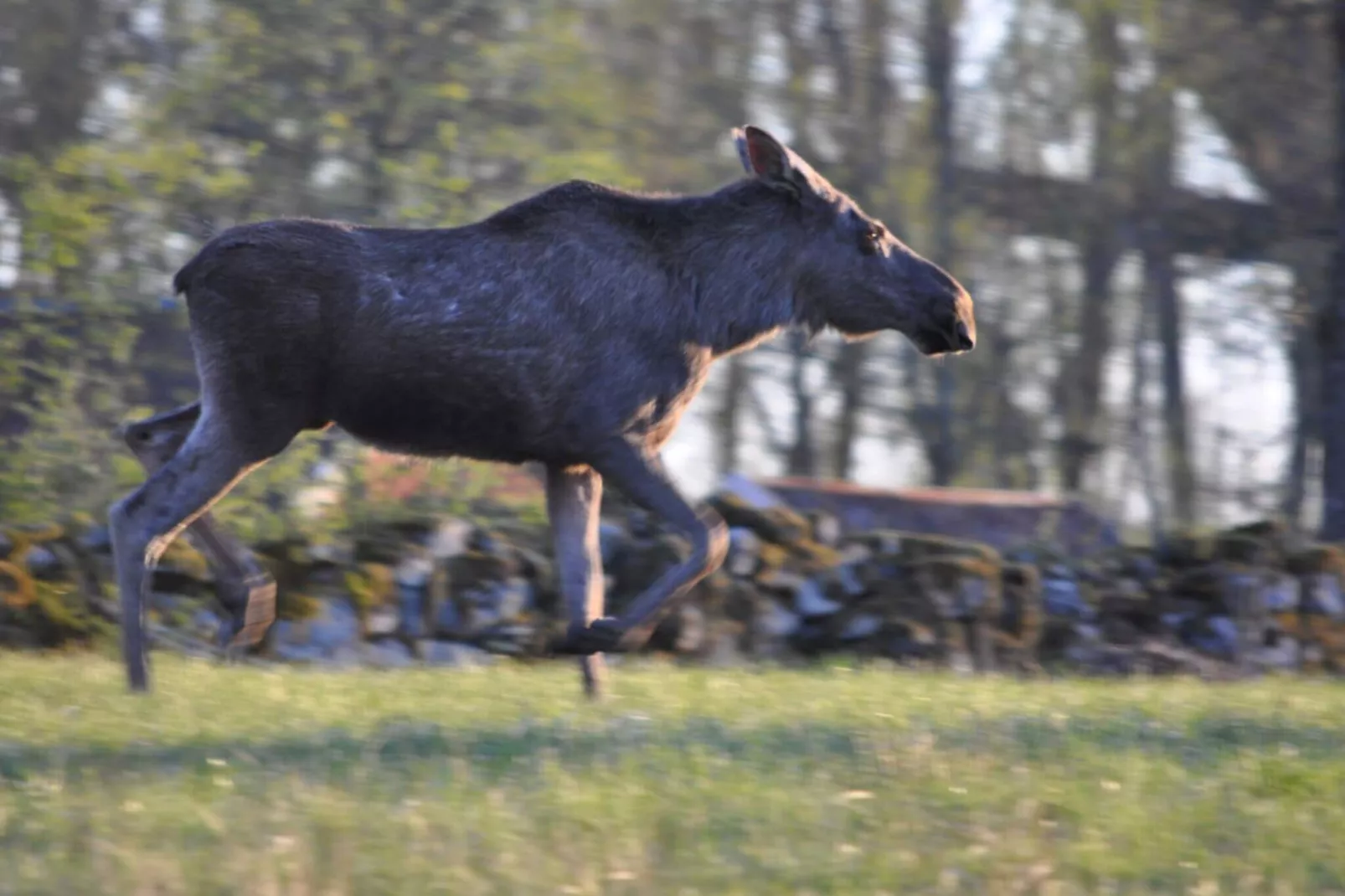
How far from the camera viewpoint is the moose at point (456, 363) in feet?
23.3

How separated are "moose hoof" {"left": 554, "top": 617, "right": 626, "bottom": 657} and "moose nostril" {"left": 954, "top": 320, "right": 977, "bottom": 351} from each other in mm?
2211

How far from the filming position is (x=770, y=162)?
7.81 m

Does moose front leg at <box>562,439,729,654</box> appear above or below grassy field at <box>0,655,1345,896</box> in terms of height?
above

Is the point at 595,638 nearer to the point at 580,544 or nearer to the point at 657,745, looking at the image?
the point at 580,544

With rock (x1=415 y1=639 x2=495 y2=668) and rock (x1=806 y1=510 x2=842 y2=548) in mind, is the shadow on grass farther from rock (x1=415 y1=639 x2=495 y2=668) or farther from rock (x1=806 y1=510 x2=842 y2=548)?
rock (x1=806 y1=510 x2=842 y2=548)

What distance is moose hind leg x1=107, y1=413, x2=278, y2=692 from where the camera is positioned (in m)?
7.07

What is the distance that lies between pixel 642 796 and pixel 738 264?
9.74ft

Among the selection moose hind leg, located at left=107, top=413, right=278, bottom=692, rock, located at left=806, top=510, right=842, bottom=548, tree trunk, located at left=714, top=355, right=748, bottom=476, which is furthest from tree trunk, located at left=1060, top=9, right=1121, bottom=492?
moose hind leg, located at left=107, top=413, right=278, bottom=692

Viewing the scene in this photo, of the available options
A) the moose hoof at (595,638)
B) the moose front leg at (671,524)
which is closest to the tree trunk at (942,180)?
the moose front leg at (671,524)

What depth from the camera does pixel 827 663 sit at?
10531 mm

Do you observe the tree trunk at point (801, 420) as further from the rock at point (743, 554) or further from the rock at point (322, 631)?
the rock at point (322, 631)

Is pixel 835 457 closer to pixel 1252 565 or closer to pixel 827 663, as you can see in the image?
pixel 1252 565

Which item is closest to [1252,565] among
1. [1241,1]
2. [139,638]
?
[1241,1]

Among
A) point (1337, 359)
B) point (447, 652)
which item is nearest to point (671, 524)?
point (447, 652)
